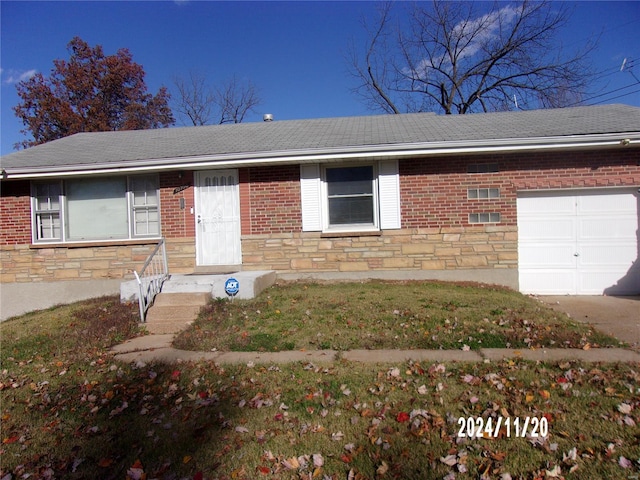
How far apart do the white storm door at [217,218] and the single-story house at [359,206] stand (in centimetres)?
3

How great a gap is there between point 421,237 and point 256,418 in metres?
6.11

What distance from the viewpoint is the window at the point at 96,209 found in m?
9.52

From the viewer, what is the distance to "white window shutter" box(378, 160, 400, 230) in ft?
28.7

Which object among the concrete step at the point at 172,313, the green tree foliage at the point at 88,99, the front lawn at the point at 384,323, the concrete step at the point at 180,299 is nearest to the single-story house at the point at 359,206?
the front lawn at the point at 384,323

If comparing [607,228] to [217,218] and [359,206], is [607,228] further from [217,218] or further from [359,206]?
[217,218]

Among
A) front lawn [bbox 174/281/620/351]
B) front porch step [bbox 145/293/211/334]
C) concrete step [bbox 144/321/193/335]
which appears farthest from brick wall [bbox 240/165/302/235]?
concrete step [bbox 144/321/193/335]

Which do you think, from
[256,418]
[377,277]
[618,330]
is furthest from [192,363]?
[618,330]

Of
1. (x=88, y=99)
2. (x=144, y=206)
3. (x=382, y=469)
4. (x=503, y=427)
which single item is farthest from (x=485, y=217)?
(x=88, y=99)

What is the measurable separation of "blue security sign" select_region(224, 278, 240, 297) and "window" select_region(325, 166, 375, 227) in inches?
111

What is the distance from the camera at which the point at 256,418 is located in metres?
3.43

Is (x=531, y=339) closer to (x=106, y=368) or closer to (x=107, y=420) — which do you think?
(x=107, y=420)

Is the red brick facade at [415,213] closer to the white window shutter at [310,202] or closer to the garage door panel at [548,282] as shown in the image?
the white window shutter at [310,202]

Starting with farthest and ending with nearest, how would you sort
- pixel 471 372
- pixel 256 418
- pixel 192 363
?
pixel 192 363, pixel 471 372, pixel 256 418

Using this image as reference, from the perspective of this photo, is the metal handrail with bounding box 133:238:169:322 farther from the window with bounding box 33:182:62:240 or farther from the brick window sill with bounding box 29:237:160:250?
the window with bounding box 33:182:62:240
